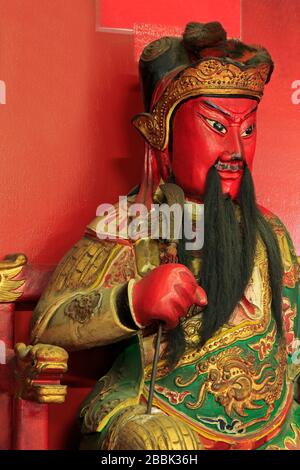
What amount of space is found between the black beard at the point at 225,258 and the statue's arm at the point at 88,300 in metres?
0.16

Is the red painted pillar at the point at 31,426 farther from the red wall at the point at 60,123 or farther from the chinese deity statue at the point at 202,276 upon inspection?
the red wall at the point at 60,123

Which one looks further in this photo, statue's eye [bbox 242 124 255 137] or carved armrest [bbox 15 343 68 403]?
statue's eye [bbox 242 124 255 137]

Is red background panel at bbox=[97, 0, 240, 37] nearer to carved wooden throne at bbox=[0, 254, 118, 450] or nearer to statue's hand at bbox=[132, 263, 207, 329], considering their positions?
carved wooden throne at bbox=[0, 254, 118, 450]

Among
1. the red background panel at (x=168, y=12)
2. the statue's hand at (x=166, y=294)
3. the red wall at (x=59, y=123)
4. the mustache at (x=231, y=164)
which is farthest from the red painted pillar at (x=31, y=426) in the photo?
the red background panel at (x=168, y=12)

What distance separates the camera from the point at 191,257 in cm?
233

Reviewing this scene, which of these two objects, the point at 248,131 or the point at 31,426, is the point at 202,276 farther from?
the point at 31,426

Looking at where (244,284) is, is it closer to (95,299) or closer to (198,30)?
(95,299)

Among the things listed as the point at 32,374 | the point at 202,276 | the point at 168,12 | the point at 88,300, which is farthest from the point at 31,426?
the point at 168,12

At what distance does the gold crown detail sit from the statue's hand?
0.42 meters

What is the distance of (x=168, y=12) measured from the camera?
9.00ft

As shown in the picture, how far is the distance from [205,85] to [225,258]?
388 mm

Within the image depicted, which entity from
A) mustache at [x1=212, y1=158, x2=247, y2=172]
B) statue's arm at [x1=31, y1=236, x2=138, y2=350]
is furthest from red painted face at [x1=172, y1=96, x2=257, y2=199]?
statue's arm at [x1=31, y1=236, x2=138, y2=350]

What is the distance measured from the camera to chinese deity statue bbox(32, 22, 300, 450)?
2.26m

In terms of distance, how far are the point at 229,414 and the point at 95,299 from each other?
1.30ft
